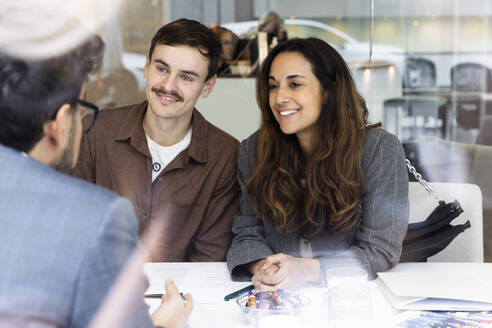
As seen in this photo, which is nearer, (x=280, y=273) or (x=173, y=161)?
(x=280, y=273)

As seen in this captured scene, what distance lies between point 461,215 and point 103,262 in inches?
64.6

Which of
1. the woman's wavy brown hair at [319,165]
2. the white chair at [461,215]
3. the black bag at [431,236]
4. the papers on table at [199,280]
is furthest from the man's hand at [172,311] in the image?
the white chair at [461,215]

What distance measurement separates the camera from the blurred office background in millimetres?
4586

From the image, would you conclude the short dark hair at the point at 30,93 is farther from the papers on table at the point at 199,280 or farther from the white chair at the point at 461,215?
the white chair at the point at 461,215

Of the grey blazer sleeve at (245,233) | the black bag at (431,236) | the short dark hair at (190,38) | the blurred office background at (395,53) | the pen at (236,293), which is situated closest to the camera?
the pen at (236,293)

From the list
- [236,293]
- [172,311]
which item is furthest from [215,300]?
[172,311]

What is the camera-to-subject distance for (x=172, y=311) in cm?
117

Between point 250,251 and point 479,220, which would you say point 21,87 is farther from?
point 479,220

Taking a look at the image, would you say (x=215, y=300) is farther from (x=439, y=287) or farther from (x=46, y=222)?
(x=46, y=222)

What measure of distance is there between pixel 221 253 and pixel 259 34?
2800 millimetres

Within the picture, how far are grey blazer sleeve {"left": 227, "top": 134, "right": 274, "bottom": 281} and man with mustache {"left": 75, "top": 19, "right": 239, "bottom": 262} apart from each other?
0.45ft

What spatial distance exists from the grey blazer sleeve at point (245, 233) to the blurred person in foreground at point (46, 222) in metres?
0.85

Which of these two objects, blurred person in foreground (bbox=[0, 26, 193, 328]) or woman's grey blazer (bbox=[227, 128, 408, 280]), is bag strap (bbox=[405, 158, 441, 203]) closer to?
woman's grey blazer (bbox=[227, 128, 408, 280])

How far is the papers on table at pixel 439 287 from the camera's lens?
4.43ft
